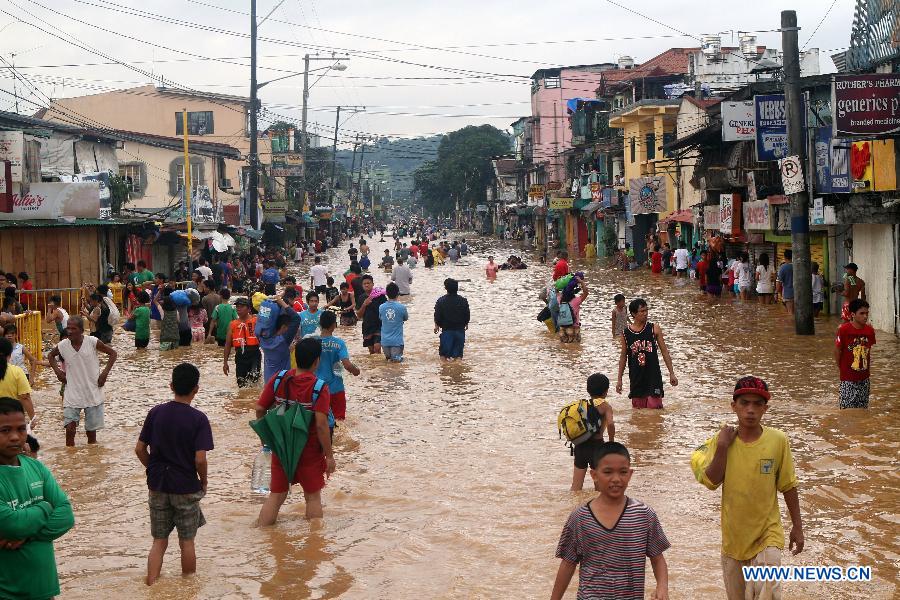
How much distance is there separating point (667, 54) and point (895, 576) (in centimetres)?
5908

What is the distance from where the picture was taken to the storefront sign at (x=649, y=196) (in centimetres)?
5284

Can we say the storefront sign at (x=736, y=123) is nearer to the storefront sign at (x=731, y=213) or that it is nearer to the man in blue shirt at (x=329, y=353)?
the storefront sign at (x=731, y=213)

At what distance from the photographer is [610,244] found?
6262 centimetres

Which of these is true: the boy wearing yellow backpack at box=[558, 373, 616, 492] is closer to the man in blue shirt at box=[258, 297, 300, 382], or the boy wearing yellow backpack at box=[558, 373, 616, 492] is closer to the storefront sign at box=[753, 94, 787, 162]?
the man in blue shirt at box=[258, 297, 300, 382]

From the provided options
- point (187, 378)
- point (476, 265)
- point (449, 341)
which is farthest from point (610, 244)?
point (187, 378)

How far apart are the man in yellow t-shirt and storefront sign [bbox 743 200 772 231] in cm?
2560

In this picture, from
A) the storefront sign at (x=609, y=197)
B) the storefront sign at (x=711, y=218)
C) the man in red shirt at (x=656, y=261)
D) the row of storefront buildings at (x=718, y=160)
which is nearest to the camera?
the row of storefront buildings at (x=718, y=160)

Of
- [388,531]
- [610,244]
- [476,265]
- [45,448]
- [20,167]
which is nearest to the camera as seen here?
[388,531]

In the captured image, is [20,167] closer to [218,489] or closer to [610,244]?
[218,489]

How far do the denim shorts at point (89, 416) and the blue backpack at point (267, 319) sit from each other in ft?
→ 7.12

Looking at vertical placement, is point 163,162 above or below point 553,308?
above

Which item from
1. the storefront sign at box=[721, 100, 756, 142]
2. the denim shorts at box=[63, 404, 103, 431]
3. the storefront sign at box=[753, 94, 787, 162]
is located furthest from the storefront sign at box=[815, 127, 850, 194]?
the denim shorts at box=[63, 404, 103, 431]

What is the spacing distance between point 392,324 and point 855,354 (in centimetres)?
798

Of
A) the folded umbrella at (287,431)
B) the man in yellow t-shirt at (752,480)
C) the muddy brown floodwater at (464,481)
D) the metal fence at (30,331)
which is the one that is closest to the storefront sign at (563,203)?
the muddy brown floodwater at (464,481)
